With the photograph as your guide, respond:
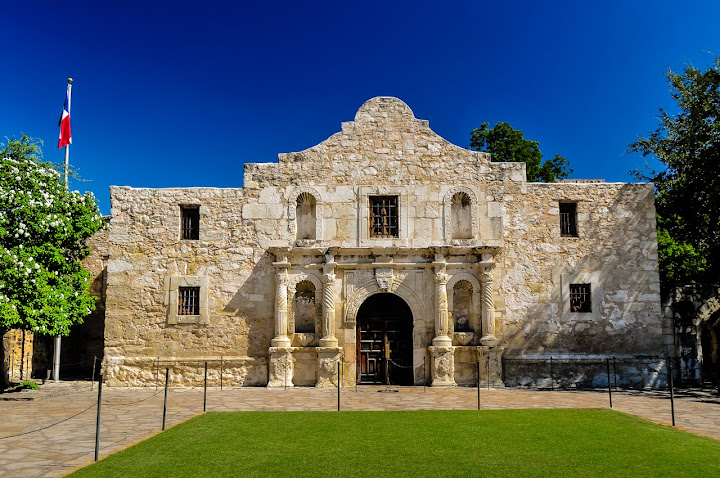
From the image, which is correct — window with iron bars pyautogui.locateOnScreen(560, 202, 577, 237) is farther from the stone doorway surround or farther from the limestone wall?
the limestone wall

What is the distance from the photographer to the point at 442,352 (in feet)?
55.6

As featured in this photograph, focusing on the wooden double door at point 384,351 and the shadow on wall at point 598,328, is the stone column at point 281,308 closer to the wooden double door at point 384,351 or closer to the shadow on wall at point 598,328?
the wooden double door at point 384,351

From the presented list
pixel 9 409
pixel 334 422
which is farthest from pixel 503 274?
pixel 9 409

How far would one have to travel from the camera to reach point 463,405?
13273 millimetres

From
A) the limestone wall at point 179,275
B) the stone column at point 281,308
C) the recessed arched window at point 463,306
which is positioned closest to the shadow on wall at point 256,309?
the limestone wall at point 179,275

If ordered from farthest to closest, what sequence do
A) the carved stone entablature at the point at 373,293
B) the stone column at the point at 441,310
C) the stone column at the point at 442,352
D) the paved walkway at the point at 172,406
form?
the carved stone entablature at the point at 373,293 → the stone column at the point at 441,310 → the stone column at the point at 442,352 → the paved walkway at the point at 172,406

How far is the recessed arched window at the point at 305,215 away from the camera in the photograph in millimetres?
18156

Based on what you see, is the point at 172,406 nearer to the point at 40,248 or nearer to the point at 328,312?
the point at 328,312

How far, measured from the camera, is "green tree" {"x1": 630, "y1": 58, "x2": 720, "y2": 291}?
1684cm

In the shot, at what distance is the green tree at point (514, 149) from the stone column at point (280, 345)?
1417 centimetres

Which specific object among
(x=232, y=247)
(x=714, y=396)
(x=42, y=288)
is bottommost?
(x=714, y=396)

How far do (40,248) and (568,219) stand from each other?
15.0 meters

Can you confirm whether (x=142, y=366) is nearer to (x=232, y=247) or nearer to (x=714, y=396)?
(x=232, y=247)

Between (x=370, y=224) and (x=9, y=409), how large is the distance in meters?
10.2
